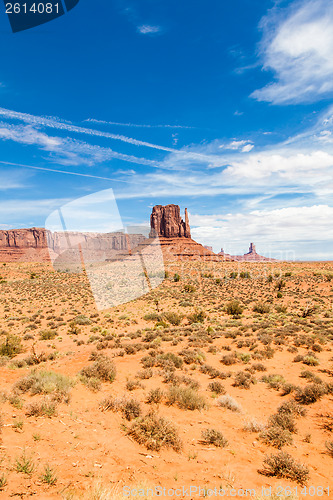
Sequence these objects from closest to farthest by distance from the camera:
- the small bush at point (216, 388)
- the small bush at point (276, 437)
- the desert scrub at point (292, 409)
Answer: the small bush at point (276, 437)
the desert scrub at point (292, 409)
the small bush at point (216, 388)

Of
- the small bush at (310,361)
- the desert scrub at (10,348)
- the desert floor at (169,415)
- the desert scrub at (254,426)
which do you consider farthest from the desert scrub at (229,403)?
the desert scrub at (10,348)

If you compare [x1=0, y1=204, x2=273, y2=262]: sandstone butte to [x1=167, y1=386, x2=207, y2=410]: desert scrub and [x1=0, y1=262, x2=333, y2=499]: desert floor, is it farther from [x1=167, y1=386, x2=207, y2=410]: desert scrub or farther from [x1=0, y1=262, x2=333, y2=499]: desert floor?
[x1=167, y1=386, x2=207, y2=410]: desert scrub

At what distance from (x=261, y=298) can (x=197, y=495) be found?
3224 centimetres

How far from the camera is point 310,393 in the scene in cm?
834

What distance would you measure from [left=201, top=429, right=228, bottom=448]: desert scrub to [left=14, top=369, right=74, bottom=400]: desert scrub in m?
4.23

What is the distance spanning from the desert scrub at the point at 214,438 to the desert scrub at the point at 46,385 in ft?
13.9

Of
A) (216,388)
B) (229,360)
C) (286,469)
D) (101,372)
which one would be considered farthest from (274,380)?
(101,372)

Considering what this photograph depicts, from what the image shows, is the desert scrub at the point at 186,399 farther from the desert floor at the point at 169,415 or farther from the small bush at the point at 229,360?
the small bush at the point at 229,360

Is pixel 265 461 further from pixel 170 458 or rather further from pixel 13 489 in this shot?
pixel 13 489

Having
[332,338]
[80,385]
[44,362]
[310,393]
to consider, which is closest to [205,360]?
[310,393]

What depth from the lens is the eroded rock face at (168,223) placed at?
436 ft

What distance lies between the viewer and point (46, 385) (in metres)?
7.74

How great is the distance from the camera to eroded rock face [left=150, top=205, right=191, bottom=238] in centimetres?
13275

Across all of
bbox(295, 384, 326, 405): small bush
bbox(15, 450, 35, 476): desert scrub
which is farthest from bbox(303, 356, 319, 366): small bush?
bbox(15, 450, 35, 476): desert scrub
